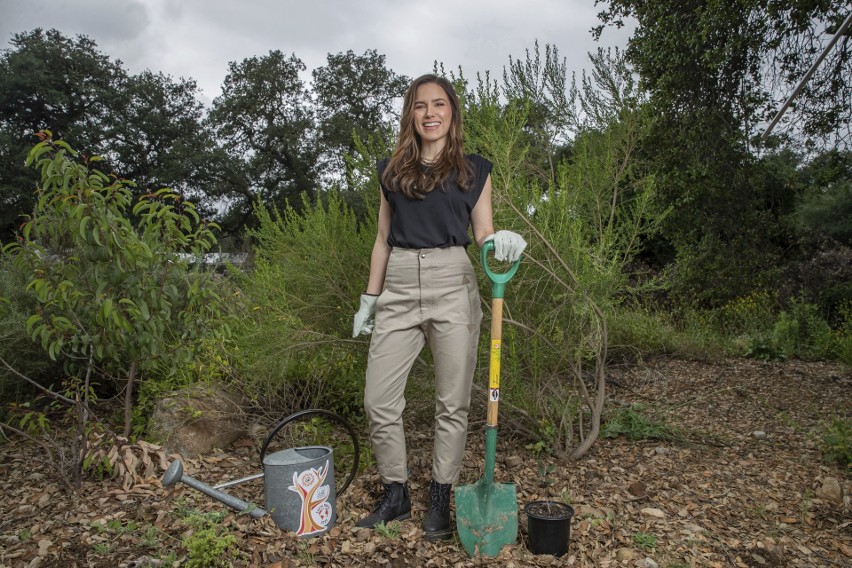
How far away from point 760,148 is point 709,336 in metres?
2.40

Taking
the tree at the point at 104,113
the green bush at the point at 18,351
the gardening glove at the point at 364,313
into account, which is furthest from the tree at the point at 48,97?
the gardening glove at the point at 364,313

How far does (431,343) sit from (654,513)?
1.29 meters

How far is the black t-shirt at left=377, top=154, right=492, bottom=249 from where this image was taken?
265 cm

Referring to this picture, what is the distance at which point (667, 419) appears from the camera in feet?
14.5

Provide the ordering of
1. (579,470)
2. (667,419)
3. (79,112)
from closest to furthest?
(579,470) → (667,419) → (79,112)

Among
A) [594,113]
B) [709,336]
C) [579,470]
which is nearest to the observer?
[579,470]

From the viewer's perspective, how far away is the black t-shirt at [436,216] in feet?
8.68

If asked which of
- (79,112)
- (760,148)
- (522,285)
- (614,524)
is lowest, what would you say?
(614,524)

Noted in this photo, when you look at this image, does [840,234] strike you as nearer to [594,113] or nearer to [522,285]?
[594,113]

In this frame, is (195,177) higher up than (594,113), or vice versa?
(195,177)

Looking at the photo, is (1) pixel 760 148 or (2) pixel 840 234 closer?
(1) pixel 760 148

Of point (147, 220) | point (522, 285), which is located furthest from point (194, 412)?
point (522, 285)

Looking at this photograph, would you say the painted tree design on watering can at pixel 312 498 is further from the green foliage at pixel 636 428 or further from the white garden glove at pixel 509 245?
the green foliage at pixel 636 428

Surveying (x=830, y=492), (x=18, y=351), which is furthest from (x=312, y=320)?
(x=830, y=492)
